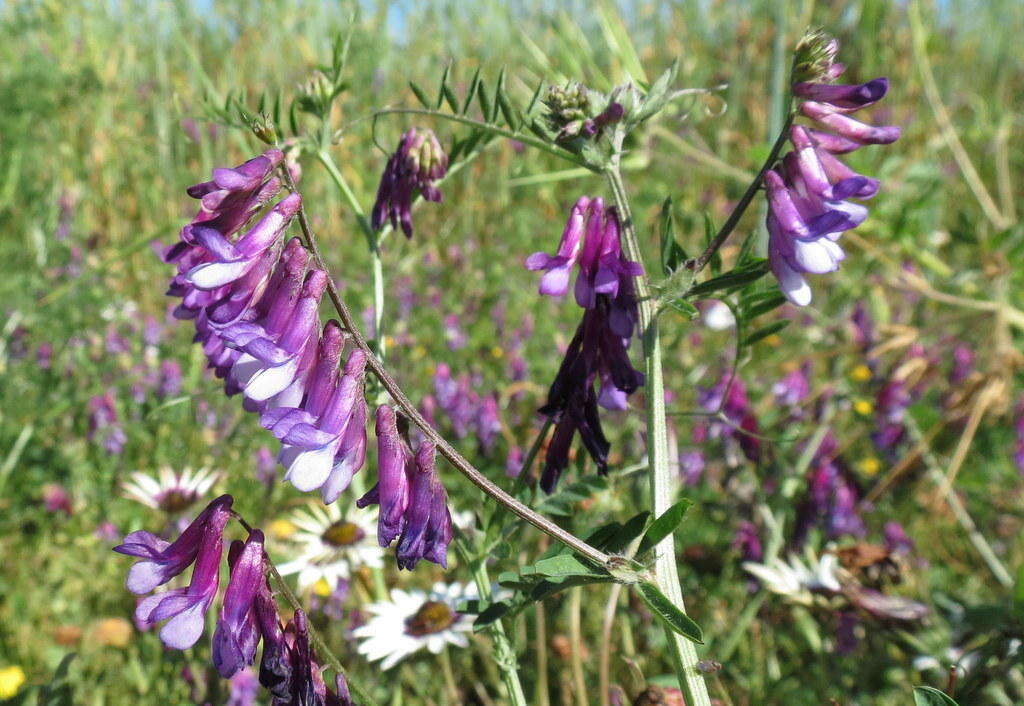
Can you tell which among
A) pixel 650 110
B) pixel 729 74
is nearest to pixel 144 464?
pixel 650 110

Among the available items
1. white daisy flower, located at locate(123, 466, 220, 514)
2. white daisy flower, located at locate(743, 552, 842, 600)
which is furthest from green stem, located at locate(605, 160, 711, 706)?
white daisy flower, located at locate(123, 466, 220, 514)

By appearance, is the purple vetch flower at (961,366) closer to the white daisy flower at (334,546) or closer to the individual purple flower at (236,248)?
the white daisy flower at (334,546)

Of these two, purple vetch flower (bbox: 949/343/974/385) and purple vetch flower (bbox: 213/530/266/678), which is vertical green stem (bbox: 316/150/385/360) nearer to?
purple vetch flower (bbox: 213/530/266/678)

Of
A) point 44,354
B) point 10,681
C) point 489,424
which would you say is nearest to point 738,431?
point 489,424

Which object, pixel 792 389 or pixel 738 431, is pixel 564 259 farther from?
pixel 792 389

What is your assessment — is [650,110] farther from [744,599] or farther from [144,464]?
[144,464]

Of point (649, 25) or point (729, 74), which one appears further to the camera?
point (649, 25)

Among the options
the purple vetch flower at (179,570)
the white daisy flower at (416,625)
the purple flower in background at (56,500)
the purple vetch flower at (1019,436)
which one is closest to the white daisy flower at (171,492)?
the white daisy flower at (416,625)
